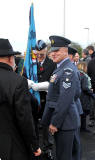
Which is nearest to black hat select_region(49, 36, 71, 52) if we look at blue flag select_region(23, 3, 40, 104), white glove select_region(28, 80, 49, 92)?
white glove select_region(28, 80, 49, 92)

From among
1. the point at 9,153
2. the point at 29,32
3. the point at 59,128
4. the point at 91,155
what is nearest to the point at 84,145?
the point at 91,155

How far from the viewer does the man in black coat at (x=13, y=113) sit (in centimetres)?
203

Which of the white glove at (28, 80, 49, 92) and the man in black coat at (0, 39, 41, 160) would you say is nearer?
the man in black coat at (0, 39, 41, 160)

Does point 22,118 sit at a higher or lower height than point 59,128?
higher

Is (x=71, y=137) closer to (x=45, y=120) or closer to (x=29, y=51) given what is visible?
(x=45, y=120)

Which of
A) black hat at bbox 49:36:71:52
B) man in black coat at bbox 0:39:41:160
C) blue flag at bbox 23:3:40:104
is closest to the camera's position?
man in black coat at bbox 0:39:41:160

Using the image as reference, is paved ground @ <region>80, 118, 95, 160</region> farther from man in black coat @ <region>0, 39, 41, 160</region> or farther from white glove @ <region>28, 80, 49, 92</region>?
man in black coat @ <region>0, 39, 41, 160</region>

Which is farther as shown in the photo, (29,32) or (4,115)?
(29,32)

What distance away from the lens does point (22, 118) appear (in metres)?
2.08

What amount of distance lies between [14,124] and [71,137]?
1015 mm

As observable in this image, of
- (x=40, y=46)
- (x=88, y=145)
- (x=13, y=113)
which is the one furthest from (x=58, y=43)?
(x=88, y=145)

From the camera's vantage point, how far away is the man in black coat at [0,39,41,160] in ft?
6.66

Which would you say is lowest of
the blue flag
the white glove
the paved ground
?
the paved ground

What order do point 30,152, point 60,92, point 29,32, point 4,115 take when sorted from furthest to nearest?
point 29,32, point 60,92, point 30,152, point 4,115
